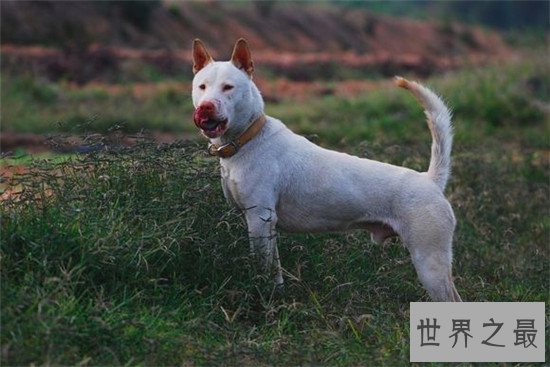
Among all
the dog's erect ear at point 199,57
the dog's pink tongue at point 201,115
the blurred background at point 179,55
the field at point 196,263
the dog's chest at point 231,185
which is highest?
the dog's erect ear at point 199,57

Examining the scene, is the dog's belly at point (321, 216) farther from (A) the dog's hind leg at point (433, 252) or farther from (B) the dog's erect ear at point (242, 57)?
(B) the dog's erect ear at point (242, 57)

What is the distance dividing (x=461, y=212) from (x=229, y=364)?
4322mm

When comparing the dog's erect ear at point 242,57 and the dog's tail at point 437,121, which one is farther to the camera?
the dog's tail at point 437,121

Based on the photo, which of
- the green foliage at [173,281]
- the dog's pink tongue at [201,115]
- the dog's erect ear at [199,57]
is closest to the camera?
the green foliage at [173,281]

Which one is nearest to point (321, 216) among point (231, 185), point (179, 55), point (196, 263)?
point (231, 185)

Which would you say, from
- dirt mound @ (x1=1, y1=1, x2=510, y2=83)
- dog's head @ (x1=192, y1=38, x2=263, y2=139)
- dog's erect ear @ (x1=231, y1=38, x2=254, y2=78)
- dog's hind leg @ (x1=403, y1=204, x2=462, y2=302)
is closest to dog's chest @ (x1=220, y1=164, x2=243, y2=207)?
dog's head @ (x1=192, y1=38, x2=263, y2=139)

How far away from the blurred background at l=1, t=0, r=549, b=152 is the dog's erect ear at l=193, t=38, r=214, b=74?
0.74 metres

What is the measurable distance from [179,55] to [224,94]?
2156 cm

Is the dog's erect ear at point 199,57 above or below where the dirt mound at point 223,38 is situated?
above

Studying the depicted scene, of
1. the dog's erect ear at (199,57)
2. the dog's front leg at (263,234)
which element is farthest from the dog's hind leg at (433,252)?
the dog's erect ear at (199,57)

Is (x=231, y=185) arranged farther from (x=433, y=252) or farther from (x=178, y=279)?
(x=433, y=252)

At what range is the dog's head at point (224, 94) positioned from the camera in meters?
6.01

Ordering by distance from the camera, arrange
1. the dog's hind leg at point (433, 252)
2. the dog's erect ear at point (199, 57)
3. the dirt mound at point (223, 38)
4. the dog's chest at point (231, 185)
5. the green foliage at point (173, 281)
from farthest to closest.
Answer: the dirt mound at point (223, 38) → the dog's erect ear at point (199, 57) → the dog's chest at point (231, 185) → the dog's hind leg at point (433, 252) → the green foliage at point (173, 281)

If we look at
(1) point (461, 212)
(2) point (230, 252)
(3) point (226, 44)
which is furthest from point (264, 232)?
(3) point (226, 44)
